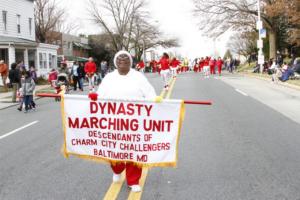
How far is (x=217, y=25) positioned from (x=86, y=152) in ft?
147

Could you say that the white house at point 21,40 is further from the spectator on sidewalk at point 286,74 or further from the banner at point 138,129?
the banner at point 138,129

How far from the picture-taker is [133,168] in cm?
572

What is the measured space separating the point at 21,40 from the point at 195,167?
102ft

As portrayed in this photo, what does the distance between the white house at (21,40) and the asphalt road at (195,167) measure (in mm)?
22920

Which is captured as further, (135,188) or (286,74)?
(286,74)

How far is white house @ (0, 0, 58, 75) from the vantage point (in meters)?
33.6

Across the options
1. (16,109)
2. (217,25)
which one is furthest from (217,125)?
(217,25)

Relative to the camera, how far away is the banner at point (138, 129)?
5.66 m

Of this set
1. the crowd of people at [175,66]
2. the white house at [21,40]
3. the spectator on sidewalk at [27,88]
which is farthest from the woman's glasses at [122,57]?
the white house at [21,40]

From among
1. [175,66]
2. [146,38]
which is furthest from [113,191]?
[146,38]

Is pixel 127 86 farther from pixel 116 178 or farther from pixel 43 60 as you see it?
pixel 43 60

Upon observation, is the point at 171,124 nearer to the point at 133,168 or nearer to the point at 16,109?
the point at 133,168

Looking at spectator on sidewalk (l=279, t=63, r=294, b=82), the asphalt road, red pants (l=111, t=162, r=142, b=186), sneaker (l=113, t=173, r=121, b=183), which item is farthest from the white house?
red pants (l=111, t=162, r=142, b=186)

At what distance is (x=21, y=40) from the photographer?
117 ft
